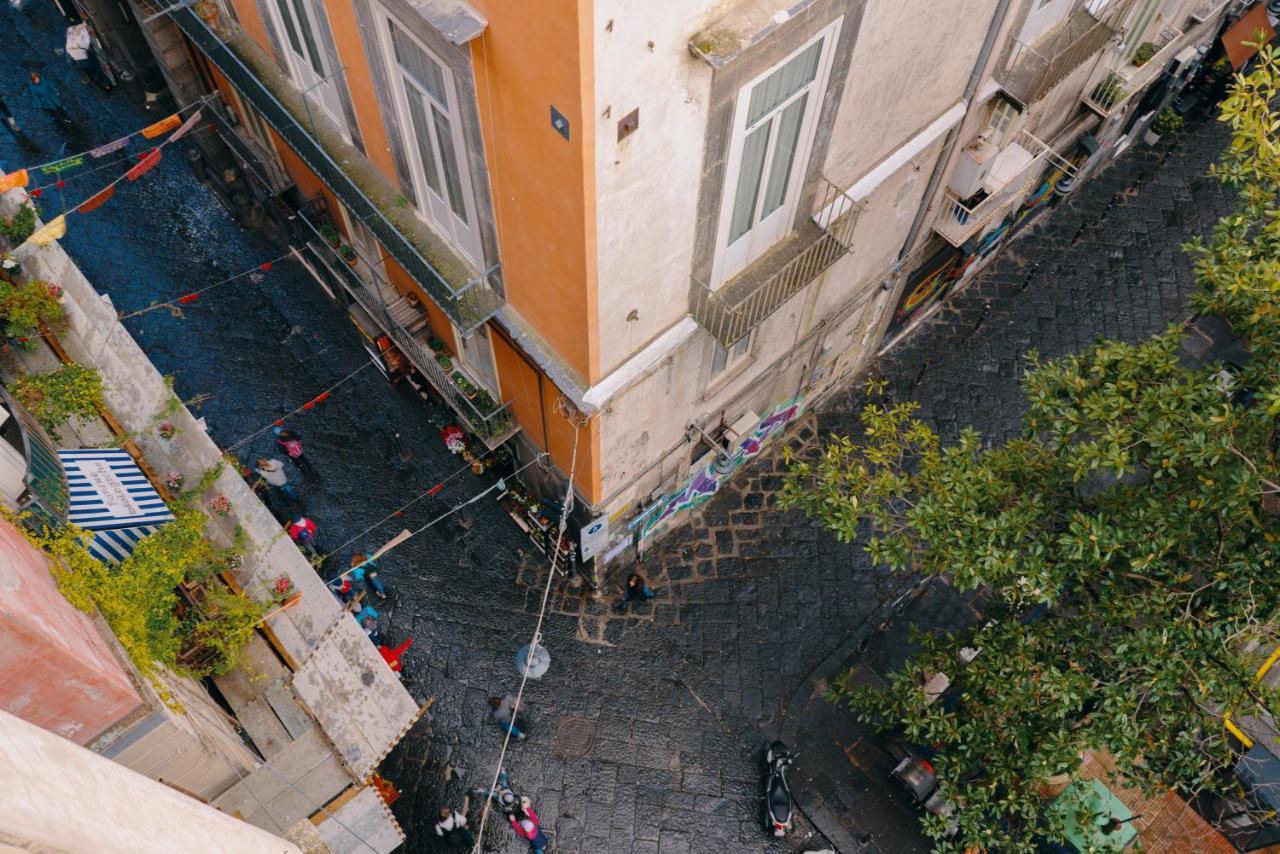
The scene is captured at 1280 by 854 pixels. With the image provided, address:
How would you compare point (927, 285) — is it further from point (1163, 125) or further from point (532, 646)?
point (532, 646)

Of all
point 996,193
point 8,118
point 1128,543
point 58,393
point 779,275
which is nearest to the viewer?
point 1128,543

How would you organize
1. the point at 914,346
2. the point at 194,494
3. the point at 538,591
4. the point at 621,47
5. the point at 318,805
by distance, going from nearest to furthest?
1. the point at 621,47
2. the point at 318,805
3. the point at 194,494
4. the point at 538,591
5. the point at 914,346

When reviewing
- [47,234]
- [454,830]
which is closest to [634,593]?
[454,830]

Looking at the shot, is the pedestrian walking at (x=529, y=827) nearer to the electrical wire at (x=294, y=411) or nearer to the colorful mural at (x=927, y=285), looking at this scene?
the electrical wire at (x=294, y=411)

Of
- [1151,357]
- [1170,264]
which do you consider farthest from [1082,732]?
[1170,264]

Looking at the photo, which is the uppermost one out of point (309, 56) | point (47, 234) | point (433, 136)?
point (47, 234)

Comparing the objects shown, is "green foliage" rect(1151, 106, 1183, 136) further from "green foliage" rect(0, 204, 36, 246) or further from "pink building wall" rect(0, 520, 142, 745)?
"pink building wall" rect(0, 520, 142, 745)

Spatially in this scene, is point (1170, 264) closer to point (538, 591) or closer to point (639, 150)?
point (538, 591)

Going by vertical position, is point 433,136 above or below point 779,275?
above
